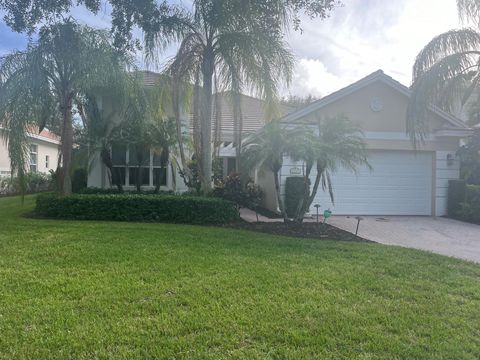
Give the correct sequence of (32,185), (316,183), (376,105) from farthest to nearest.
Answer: (32,185) → (376,105) → (316,183)

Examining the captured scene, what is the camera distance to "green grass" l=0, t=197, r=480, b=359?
350 centimetres

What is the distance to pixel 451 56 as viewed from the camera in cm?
1129

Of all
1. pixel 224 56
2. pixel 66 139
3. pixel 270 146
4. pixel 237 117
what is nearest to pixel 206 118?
pixel 237 117

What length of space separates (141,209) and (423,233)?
8264 mm

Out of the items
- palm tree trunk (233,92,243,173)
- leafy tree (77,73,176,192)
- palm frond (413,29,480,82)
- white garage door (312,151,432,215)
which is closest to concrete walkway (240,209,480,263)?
white garage door (312,151,432,215)

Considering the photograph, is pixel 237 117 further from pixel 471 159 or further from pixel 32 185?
pixel 32 185

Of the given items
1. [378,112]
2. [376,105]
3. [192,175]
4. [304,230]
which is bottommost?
[304,230]

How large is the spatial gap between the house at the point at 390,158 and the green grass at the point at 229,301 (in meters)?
5.97

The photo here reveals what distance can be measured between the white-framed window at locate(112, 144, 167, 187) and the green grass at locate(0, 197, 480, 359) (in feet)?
24.6

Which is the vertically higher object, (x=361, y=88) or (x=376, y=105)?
(x=361, y=88)

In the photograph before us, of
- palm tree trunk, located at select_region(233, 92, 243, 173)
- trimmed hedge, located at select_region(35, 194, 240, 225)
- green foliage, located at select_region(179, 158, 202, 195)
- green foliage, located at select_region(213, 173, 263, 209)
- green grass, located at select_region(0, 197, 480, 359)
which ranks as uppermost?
palm tree trunk, located at select_region(233, 92, 243, 173)

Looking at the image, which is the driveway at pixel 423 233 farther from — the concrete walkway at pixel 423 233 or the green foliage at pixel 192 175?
the green foliage at pixel 192 175

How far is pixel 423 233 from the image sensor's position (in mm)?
10305

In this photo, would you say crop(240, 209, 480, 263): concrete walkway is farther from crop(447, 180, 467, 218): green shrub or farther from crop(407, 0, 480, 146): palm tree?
crop(407, 0, 480, 146): palm tree
